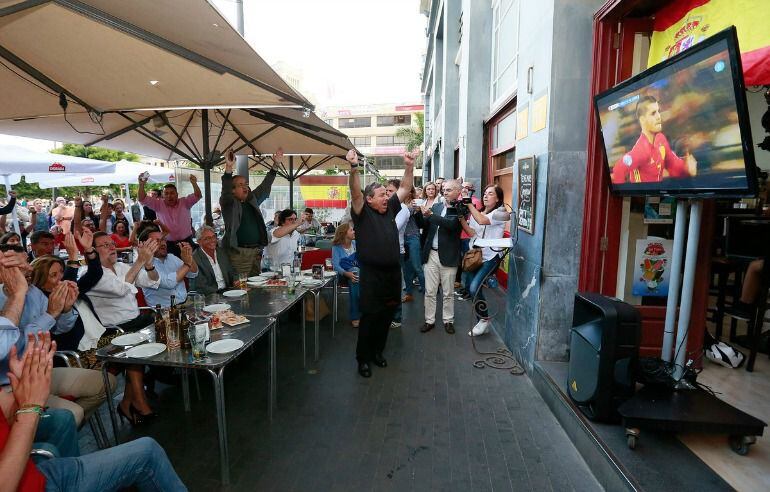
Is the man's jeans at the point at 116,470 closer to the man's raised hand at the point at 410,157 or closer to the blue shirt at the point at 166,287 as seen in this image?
the blue shirt at the point at 166,287

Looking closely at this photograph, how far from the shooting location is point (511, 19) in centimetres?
679

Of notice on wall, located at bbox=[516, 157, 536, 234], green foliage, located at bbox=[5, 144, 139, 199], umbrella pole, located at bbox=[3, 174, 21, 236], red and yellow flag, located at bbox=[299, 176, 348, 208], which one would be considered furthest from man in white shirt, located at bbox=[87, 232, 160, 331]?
green foliage, located at bbox=[5, 144, 139, 199]

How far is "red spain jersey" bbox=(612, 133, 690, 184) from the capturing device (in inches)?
99.0

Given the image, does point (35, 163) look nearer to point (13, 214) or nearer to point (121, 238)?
point (121, 238)

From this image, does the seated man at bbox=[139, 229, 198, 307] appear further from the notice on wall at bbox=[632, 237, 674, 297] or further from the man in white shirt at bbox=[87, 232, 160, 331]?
the notice on wall at bbox=[632, 237, 674, 297]

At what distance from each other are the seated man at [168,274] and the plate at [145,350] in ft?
4.33

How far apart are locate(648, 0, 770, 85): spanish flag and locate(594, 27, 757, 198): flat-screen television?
0.32m

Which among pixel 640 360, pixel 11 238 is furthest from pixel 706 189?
pixel 11 238

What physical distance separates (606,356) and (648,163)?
1.31m

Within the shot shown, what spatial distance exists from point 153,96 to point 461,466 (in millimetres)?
4127

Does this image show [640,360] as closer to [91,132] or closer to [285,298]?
[285,298]

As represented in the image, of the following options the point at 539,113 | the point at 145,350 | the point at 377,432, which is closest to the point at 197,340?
the point at 145,350

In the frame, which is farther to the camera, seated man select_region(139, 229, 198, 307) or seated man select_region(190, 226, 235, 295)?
seated man select_region(190, 226, 235, 295)

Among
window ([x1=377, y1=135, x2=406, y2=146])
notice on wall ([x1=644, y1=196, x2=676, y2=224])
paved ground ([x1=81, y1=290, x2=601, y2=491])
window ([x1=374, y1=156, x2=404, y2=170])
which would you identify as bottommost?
paved ground ([x1=81, y1=290, x2=601, y2=491])
